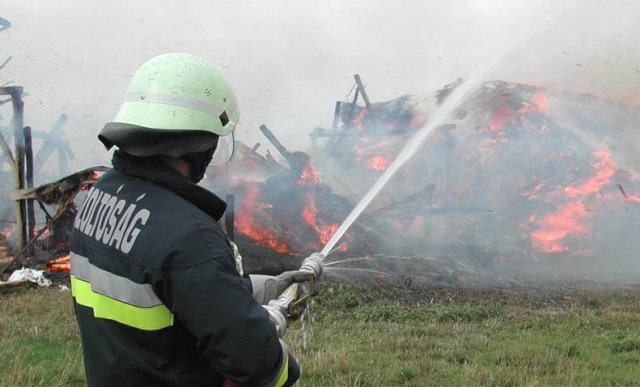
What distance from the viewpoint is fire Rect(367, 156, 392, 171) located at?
14.1 meters

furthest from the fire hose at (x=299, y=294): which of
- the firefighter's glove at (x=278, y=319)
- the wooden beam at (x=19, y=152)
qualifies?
the wooden beam at (x=19, y=152)

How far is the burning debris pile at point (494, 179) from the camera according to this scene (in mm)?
12898

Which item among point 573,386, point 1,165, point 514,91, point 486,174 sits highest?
point 514,91

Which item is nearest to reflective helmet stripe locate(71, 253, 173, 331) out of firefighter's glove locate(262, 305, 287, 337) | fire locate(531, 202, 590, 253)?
firefighter's glove locate(262, 305, 287, 337)

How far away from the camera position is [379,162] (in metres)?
14.2

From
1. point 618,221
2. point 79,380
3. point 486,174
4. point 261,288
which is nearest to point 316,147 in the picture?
point 486,174

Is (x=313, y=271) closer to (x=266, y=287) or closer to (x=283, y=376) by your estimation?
(x=266, y=287)

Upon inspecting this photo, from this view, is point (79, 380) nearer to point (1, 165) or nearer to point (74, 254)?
point (74, 254)

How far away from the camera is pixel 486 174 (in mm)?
14500

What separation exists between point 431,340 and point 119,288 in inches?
182

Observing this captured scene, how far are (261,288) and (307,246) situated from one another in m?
9.73

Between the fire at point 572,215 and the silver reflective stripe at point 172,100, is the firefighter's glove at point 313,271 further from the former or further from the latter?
the fire at point 572,215

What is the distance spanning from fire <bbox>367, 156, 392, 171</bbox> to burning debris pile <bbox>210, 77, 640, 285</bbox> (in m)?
0.03

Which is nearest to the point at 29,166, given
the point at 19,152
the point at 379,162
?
the point at 19,152
